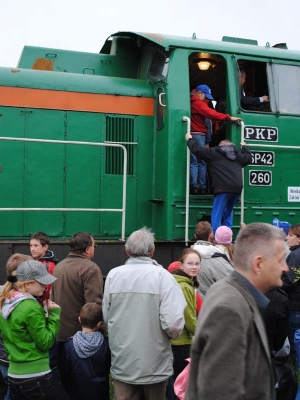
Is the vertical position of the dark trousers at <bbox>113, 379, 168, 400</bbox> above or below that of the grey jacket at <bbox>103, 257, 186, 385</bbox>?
below

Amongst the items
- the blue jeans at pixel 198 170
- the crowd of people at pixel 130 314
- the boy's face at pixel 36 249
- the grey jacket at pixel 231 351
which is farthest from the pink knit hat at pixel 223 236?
the grey jacket at pixel 231 351

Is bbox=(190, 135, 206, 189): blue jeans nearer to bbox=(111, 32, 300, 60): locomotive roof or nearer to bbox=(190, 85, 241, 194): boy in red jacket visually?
bbox=(190, 85, 241, 194): boy in red jacket

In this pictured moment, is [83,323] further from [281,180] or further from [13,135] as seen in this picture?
[281,180]

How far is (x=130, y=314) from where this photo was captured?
13.0 ft

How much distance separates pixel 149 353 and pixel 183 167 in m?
3.41

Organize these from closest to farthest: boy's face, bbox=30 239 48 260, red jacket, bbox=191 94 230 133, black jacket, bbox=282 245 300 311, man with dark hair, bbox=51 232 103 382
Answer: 1. man with dark hair, bbox=51 232 103 382
2. black jacket, bbox=282 245 300 311
3. boy's face, bbox=30 239 48 260
4. red jacket, bbox=191 94 230 133

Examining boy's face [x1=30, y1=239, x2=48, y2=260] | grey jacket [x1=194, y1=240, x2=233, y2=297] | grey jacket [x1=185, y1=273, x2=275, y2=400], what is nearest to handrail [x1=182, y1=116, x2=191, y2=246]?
grey jacket [x1=194, y1=240, x2=233, y2=297]

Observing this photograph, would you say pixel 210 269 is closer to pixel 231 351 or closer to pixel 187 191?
pixel 187 191

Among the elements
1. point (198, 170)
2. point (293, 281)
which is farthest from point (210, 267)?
point (198, 170)

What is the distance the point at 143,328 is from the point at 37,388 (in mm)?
841

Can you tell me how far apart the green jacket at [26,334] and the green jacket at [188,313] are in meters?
1.12

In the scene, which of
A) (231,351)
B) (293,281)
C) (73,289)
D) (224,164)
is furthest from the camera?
(224,164)

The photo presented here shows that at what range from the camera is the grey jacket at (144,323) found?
388 centimetres

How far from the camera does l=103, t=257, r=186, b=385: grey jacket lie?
12.7ft
